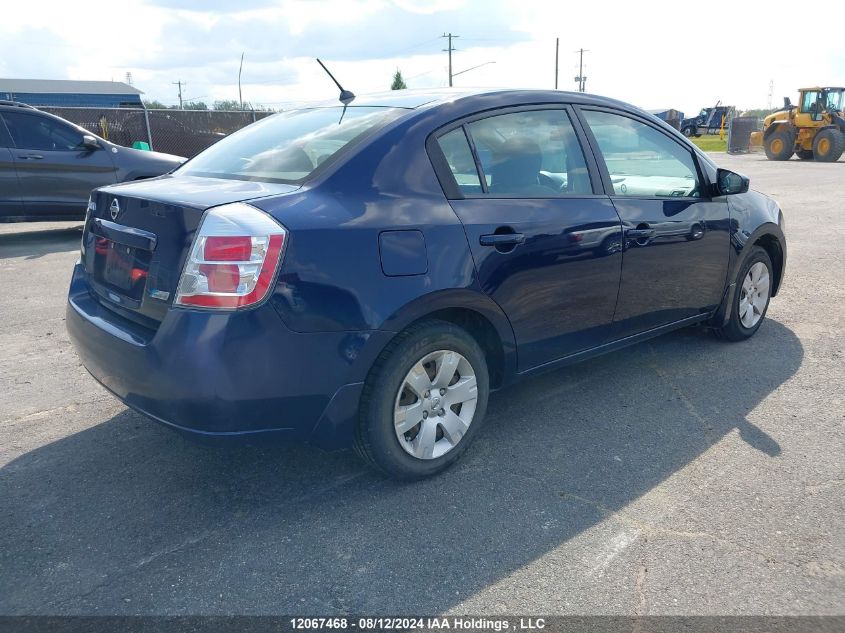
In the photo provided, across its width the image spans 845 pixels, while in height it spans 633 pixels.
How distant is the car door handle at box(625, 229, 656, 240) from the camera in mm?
3863

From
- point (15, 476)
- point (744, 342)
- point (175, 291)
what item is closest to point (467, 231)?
point (175, 291)

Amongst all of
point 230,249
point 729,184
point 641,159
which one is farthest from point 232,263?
point 729,184

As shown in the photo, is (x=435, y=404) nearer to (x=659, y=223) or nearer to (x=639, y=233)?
(x=639, y=233)

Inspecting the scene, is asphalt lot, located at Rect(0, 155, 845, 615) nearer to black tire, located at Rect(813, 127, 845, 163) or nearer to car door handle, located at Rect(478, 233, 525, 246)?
car door handle, located at Rect(478, 233, 525, 246)

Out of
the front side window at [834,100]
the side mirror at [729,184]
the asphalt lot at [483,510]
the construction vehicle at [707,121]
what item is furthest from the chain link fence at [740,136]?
the asphalt lot at [483,510]

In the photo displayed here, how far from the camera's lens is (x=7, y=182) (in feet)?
30.0

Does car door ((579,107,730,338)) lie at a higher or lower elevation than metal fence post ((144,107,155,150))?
lower

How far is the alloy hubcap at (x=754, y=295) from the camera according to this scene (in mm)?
5000

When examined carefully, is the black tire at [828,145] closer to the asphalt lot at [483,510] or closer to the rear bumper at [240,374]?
the asphalt lot at [483,510]

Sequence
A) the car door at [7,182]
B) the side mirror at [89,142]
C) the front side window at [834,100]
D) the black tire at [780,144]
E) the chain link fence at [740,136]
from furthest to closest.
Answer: the chain link fence at [740,136]
the black tire at [780,144]
the front side window at [834,100]
the side mirror at [89,142]
the car door at [7,182]

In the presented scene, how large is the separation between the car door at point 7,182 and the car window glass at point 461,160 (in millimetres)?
8001

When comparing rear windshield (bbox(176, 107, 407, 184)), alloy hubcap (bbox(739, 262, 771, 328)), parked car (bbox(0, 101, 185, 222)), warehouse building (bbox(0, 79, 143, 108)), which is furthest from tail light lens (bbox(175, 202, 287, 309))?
warehouse building (bbox(0, 79, 143, 108))

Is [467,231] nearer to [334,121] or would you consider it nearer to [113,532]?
[334,121]

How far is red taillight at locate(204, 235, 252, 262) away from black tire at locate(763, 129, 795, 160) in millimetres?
29617
